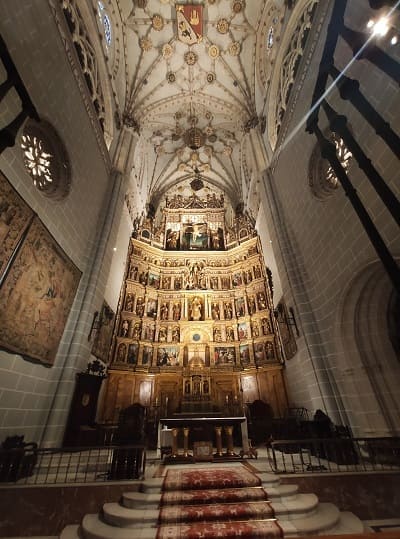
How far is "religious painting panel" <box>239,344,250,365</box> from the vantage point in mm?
12828

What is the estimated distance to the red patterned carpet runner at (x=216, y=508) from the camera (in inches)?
123

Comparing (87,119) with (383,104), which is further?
(87,119)

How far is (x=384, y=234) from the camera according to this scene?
4.69 metres

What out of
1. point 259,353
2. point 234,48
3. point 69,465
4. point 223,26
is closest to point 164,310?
point 259,353

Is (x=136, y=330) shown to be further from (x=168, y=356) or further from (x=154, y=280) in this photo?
(x=154, y=280)

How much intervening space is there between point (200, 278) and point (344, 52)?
12.5 meters

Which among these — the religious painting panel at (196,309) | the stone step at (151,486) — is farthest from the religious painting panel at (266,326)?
the stone step at (151,486)

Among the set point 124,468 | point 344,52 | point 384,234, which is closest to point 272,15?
point 344,52

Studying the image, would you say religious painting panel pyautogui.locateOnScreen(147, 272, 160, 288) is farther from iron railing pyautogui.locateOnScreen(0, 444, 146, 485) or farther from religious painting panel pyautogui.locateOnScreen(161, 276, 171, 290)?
iron railing pyautogui.locateOnScreen(0, 444, 146, 485)

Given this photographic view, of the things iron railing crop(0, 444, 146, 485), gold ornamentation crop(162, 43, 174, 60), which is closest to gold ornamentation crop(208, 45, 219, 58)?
gold ornamentation crop(162, 43, 174, 60)

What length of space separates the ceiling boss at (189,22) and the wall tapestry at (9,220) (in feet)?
47.1

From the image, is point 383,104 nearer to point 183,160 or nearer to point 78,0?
point 78,0

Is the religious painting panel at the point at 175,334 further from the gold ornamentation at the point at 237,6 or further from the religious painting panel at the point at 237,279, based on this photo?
the gold ornamentation at the point at 237,6

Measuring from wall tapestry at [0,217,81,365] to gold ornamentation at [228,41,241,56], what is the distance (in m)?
14.8
